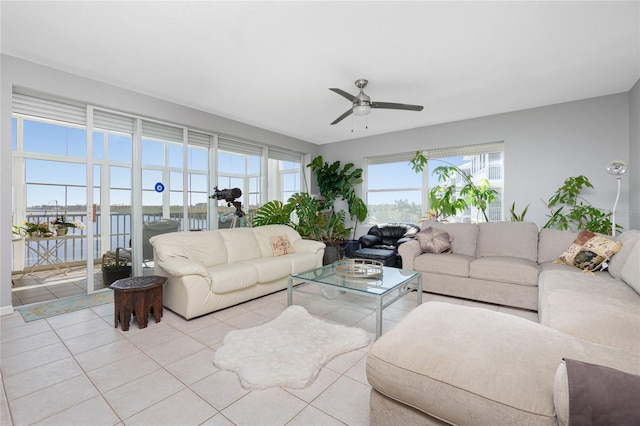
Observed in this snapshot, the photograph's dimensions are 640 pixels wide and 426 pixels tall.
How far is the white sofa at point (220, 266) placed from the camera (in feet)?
9.12

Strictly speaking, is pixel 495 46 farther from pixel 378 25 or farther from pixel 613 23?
pixel 378 25

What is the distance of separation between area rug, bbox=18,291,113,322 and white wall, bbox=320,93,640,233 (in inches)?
216

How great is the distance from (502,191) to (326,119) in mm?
3098

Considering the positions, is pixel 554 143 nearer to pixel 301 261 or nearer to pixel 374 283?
pixel 374 283

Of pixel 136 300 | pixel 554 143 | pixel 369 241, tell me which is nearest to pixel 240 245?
pixel 136 300

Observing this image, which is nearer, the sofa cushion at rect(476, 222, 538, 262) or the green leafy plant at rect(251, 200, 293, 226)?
the sofa cushion at rect(476, 222, 538, 262)

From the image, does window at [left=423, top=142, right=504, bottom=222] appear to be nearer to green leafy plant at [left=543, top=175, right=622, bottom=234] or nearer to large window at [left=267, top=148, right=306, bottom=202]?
green leafy plant at [left=543, top=175, right=622, bottom=234]

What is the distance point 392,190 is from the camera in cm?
588

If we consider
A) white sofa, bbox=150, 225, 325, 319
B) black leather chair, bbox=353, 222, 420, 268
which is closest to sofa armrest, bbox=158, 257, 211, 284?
white sofa, bbox=150, 225, 325, 319

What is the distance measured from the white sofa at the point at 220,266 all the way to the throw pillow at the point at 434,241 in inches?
57.1

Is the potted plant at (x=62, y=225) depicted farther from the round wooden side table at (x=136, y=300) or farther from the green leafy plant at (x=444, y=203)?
the green leafy plant at (x=444, y=203)

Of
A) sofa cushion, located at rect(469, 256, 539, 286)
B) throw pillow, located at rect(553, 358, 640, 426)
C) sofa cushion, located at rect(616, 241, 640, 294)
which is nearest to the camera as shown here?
throw pillow, located at rect(553, 358, 640, 426)

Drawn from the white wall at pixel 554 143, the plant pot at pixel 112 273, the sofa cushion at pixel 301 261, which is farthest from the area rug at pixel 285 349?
the white wall at pixel 554 143

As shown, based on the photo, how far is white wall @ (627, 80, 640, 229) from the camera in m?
3.37
